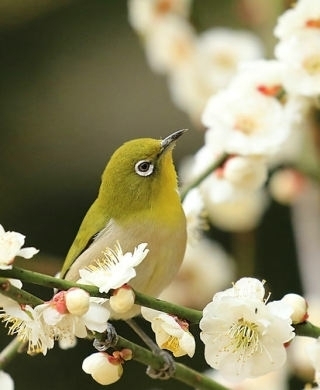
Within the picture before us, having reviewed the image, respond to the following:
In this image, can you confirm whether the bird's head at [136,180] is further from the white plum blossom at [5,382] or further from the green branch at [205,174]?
the white plum blossom at [5,382]

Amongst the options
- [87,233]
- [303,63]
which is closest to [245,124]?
[303,63]

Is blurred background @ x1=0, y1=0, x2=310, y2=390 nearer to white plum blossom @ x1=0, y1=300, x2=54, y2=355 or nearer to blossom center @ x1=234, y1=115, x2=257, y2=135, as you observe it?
blossom center @ x1=234, y1=115, x2=257, y2=135

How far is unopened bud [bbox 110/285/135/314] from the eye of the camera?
0.73 m

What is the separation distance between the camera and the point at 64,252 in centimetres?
280

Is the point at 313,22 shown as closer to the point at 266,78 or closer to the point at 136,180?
the point at 266,78

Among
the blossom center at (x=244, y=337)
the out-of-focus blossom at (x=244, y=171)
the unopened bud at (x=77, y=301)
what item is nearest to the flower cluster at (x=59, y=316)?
the unopened bud at (x=77, y=301)

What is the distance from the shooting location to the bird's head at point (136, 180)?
116cm

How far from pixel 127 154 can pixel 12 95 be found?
2179mm

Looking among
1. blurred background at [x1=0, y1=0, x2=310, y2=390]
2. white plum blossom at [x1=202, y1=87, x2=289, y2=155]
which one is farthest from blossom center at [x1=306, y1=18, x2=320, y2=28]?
blurred background at [x1=0, y1=0, x2=310, y2=390]

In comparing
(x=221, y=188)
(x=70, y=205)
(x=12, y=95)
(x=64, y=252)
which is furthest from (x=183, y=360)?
(x=12, y=95)

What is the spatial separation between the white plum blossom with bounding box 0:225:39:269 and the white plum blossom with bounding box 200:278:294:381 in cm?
15

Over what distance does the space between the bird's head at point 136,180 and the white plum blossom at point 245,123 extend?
70 mm

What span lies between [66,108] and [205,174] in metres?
2.22

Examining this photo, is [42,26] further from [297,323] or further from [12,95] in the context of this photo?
[297,323]
